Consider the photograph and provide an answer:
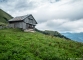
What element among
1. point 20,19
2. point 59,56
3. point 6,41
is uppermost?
point 20,19

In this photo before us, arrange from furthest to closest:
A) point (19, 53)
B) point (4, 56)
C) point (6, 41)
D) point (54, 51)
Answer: point (6, 41)
point (54, 51)
point (19, 53)
point (4, 56)

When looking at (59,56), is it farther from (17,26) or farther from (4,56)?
(17,26)

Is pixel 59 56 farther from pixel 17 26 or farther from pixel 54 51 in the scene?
pixel 17 26

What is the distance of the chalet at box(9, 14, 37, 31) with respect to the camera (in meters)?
65.6

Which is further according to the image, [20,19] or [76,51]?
[20,19]

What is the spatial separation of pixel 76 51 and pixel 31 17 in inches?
1685

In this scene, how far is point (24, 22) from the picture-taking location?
65688mm

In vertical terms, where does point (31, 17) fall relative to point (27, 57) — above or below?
above

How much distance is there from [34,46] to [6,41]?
6.32m

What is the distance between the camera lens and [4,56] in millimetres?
22219

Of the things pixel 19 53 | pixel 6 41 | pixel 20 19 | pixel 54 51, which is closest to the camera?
pixel 19 53

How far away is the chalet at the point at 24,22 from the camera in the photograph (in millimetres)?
65562

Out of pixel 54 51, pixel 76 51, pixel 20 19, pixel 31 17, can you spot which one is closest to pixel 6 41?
pixel 54 51

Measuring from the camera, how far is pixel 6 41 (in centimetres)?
3000
